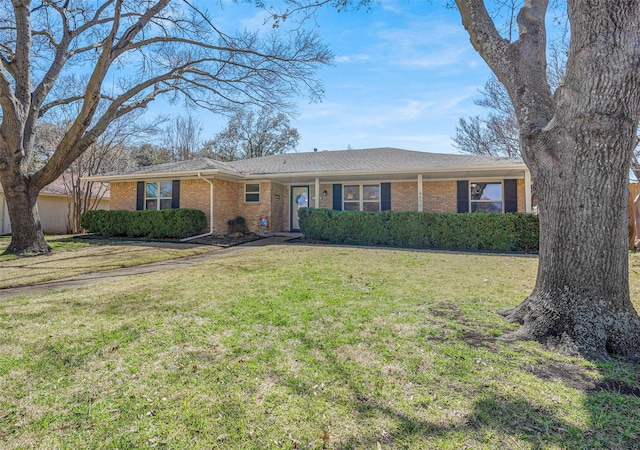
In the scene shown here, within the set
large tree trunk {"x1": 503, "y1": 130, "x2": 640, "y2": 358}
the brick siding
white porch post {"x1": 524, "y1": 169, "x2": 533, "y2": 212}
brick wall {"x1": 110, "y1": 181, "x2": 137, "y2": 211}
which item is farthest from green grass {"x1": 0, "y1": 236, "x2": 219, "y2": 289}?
white porch post {"x1": 524, "y1": 169, "x2": 533, "y2": 212}

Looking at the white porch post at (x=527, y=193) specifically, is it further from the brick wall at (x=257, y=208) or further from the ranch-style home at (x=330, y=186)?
the brick wall at (x=257, y=208)

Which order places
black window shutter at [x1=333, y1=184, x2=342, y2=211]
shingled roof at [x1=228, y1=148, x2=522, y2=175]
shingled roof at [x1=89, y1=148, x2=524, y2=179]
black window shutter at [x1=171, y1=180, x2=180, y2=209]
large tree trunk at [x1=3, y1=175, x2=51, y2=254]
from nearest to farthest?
large tree trunk at [x1=3, y1=175, x2=51, y2=254]
shingled roof at [x1=89, y1=148, x2=524, y2=179]
shingled roof at [x1=228, y1=148, x2=522, y2=175]
black window shutter at [x1=171, y1=180, x2=180, y2=209]
black window shutter at [x1=333, y1=184, x2=342, y2=211]

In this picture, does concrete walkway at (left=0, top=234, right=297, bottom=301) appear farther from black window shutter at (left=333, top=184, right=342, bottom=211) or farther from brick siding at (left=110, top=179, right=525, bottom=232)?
black window shutter at (left=333, top=184, right=342, bottom=211)

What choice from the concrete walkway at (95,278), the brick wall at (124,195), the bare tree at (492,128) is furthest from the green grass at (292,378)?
the bare tree at (492,128)

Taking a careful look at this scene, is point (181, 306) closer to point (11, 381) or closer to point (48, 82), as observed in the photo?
point (11, 381)

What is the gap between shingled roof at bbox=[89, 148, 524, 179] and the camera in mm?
12367

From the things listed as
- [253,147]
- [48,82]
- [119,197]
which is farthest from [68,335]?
[253,147]

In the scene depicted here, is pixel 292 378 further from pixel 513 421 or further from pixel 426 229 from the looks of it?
pixel 426 229

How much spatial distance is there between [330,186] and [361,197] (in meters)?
1.49

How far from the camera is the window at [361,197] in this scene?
1436 centimetres

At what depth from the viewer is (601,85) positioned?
9.66ft

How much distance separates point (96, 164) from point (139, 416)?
69.4ft

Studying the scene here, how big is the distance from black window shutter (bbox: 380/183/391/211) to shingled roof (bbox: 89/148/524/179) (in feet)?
3.24

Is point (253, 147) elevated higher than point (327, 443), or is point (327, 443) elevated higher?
point (253, 147)
